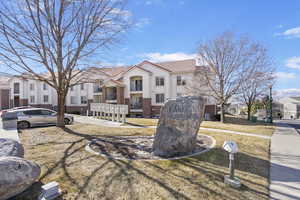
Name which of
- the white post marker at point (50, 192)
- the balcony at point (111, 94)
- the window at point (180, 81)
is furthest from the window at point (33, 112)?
the window at point (180, 81)

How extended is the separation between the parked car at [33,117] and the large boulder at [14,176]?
10018mm

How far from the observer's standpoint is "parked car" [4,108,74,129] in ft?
36.9

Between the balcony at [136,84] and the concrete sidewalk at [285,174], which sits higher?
the balcony at [136,84]

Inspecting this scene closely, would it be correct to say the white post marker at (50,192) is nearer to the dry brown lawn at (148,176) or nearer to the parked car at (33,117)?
the dry brown lawn at (148,176)

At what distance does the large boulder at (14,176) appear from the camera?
3.00m

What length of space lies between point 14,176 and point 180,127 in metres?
4.62

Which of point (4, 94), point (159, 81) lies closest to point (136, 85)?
point (159, 81)

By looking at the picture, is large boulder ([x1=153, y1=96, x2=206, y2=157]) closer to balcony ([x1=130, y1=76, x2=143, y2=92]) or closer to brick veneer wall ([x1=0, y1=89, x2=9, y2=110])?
balcony ([x1=130, y1=76, x2=143, y2=92])

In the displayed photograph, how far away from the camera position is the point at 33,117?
1161 centimetres

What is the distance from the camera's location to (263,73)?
18.4 m

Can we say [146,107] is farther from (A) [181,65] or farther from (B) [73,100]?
(B) [73,100]

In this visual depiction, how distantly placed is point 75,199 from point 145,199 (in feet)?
4.58

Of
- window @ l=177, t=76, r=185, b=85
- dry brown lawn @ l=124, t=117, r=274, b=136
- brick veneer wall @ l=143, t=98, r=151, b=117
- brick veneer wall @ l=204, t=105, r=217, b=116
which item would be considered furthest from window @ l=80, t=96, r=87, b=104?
brick veneer wall @ l=204, t=105, r=217, b=116

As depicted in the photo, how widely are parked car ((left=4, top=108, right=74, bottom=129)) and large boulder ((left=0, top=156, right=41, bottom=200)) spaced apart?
10018 millimetres
